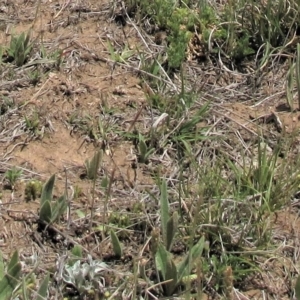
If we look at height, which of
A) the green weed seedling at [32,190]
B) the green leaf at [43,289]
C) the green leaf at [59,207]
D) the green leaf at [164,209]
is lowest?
the green weed seedling at [32,190]

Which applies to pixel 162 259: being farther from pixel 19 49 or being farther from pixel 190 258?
pixel 19 49

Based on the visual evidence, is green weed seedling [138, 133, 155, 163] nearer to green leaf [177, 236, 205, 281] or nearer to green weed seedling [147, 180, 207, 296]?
green weed seedling [147, 180, 207, 296]

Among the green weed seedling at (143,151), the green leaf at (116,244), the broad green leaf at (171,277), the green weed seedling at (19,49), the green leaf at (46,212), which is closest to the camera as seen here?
the broad green leaf at (171,277)

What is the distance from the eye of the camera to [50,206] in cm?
280

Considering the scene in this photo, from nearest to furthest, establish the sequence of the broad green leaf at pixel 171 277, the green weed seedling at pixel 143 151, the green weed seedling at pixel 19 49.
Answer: the broad green leaf at pixel 171 277, the green weed seedling at pixel 143 151, the green weed seedling at pixel 19 49

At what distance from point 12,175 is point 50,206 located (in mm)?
285

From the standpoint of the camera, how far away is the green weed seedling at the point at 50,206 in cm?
280

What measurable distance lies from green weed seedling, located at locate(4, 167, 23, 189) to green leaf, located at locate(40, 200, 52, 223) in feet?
0.79

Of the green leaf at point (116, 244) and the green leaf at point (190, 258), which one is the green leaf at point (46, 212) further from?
the green leaf at point (190, 258)

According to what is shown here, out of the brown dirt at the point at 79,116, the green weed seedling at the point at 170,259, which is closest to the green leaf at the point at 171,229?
the green weed seedling at the point at 170,259

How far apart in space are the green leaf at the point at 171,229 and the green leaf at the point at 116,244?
0.17m

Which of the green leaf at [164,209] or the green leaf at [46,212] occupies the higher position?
the green leaf at [164,209]

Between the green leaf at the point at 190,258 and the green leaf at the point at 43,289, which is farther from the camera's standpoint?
the green leaf at the point at 190,258

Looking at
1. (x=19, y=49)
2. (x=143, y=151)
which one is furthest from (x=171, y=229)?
(x=19, y=49)
